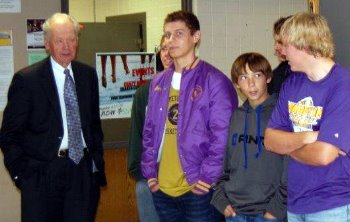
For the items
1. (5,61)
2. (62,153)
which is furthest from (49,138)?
(5,61)

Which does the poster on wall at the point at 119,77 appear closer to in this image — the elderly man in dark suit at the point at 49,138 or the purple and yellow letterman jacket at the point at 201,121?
the elderly man in dark suit at the point at 49,138

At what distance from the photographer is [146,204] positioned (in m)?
3.49

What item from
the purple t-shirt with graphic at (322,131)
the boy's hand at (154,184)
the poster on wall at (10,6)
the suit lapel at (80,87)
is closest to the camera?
the purple t-shirt with graphic at (322,131)

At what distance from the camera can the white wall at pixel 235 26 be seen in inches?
210

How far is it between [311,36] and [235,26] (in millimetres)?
3230

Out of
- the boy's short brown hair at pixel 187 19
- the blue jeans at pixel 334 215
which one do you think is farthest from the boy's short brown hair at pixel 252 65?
the blue jeans at pixel 334 215

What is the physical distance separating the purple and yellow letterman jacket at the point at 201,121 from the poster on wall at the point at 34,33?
200 centimetres

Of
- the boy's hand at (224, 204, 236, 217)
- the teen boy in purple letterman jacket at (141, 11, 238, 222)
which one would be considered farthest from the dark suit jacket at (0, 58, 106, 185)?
the boy's hand at (224, 204, 236, 217)

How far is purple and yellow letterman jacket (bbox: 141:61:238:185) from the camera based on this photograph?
296 centimetres

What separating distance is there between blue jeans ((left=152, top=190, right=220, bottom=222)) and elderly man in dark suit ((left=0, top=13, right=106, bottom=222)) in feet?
1.81

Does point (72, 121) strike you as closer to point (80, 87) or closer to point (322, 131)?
point (80, 87)

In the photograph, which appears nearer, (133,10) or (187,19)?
(187,19)

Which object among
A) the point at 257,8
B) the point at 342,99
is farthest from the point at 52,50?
the point at 257,8

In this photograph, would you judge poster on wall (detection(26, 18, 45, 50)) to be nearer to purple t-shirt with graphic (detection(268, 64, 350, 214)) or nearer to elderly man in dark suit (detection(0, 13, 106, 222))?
elderly man in dark suit (detection(0, 13, 106, 222))
